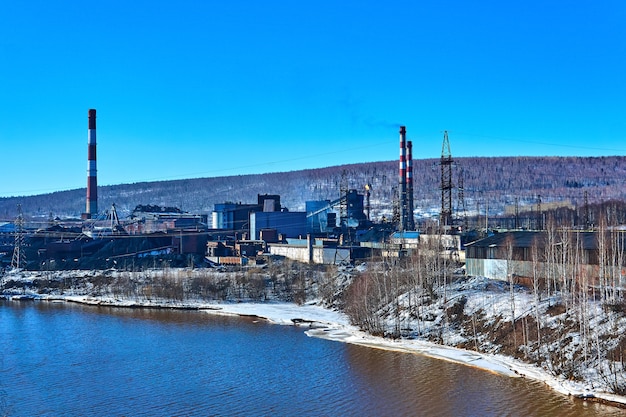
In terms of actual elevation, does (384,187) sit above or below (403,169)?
above

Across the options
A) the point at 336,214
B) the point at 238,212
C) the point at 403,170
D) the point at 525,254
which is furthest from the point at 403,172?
the point at 525,254

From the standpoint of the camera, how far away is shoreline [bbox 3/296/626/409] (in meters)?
11.1

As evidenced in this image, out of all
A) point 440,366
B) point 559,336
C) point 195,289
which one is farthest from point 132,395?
point 195,289

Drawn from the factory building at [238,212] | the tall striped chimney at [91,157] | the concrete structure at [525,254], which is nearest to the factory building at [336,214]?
the factory building at [238,212]

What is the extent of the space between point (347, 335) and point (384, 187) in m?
63.2

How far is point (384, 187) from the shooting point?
7888 cm

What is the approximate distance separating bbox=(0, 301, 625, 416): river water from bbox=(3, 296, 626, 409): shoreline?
0.26 m

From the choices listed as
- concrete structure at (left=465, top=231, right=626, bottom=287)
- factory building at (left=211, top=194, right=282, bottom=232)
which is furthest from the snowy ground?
factory building at (left=211, top=194, right=282, bottom=232)

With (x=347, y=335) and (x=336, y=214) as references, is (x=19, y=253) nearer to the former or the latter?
(x=336, y=214)

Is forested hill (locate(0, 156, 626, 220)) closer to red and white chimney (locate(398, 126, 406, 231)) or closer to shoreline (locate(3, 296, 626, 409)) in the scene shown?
red and white chimney (locate(398, 126, 406, 231))

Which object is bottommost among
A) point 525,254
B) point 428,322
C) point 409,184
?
point 428,322

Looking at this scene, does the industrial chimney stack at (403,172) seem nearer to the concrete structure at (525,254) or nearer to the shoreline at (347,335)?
the shoreline at (347,335)

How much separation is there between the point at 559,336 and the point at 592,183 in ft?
206

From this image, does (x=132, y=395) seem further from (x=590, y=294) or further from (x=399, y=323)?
(x=590, y=294)
